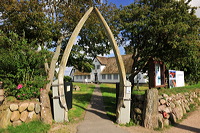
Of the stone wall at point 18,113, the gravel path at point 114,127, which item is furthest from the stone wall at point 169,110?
the stone wall at point 18,113

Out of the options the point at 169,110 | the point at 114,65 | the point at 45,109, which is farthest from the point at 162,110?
the point at 114,65

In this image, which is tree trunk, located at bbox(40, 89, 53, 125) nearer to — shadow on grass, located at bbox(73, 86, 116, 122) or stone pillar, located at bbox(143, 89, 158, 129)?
shadow on grass, located at bbox(73, 86, 116, 122)

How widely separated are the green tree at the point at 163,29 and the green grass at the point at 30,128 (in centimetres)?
693

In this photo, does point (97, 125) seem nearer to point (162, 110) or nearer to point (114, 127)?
point (114, 127)

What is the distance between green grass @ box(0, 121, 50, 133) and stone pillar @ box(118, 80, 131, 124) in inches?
128

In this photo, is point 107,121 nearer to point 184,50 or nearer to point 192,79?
point 184,50

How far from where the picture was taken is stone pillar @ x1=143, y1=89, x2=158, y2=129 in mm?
5746

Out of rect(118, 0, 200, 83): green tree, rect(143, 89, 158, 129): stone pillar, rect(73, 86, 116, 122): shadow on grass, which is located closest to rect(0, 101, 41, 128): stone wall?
rect(73, 86, 116, 122): shadow on grass

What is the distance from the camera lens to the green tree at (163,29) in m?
7.51

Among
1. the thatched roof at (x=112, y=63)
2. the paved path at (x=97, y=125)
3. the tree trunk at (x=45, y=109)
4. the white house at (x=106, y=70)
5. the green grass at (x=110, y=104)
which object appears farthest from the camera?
the white house at (x=106, y=70)

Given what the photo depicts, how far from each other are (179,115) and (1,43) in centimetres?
1088

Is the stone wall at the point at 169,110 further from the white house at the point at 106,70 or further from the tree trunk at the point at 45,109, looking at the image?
the white house at the point at 106,70

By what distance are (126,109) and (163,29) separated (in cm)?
481

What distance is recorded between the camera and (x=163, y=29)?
7336 mm
